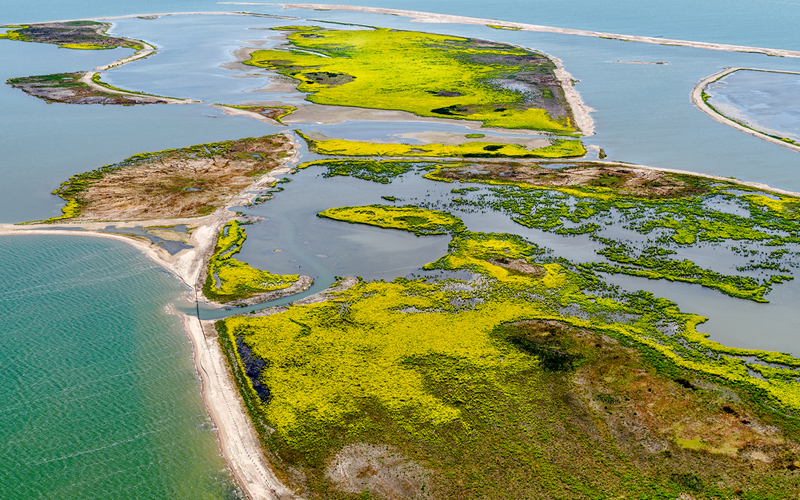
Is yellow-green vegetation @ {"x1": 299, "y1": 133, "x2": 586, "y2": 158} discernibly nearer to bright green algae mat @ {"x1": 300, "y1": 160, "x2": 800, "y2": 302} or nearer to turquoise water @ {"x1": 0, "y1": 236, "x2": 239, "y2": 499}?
bright green algae mat @ {"x1": 300, "y1": 160, "x2": 800, "y2": 302}

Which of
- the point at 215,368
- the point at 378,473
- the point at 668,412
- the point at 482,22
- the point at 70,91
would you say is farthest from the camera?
the point at 482,22

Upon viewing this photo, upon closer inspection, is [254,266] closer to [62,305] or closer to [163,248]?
[163,248]

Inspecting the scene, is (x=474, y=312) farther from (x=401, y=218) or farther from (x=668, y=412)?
(x=401, y=218)

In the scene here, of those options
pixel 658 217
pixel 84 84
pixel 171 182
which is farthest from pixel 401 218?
pixel 84 84

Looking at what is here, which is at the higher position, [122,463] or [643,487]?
[643,487]

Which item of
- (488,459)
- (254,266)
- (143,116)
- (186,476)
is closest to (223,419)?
(186,476)

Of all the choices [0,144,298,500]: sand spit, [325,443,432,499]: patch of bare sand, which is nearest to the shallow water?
[0,144,298,500]: sand spit
